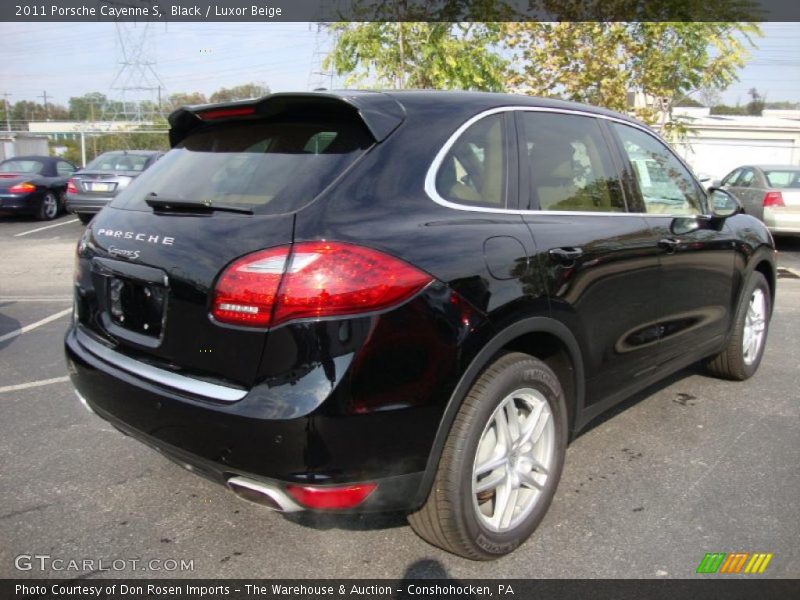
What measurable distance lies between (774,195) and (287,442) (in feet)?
39.8

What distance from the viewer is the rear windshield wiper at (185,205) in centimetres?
232

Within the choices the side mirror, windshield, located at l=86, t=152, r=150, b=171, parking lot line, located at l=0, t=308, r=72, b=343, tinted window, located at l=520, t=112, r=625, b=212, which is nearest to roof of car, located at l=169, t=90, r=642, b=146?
tinted window, located at l=520, t=112, r=625, b=212

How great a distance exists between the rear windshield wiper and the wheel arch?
95cm

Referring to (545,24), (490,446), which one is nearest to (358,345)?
(490,446)

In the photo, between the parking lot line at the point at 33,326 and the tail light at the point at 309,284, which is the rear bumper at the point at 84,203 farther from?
the tail light at the point at 309,284

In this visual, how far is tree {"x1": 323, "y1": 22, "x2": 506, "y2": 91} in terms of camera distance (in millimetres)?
11648

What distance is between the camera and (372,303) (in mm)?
2096

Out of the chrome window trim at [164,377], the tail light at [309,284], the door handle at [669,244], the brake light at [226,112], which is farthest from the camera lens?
the door handle at [669,244]

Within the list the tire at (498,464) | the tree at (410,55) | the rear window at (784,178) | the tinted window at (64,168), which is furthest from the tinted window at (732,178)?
the tinted window at (64,168)

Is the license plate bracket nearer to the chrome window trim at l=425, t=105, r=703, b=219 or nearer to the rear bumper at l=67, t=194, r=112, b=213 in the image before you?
the chrome window trim at l=425, t=105, r=703, b=219

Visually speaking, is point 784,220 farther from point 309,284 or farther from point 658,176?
point 309,284

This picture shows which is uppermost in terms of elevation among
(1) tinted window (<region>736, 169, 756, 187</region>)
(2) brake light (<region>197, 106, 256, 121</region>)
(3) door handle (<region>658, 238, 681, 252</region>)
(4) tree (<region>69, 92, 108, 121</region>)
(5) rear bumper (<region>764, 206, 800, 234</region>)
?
(2) brake light (<region>197, 106, 256, 121</region>)

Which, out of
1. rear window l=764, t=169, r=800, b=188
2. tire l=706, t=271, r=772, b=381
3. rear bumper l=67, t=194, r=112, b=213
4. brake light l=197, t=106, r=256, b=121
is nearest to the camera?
brake light l=197, t=106, r=256, b=121

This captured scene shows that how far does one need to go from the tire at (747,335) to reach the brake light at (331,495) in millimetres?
3226
